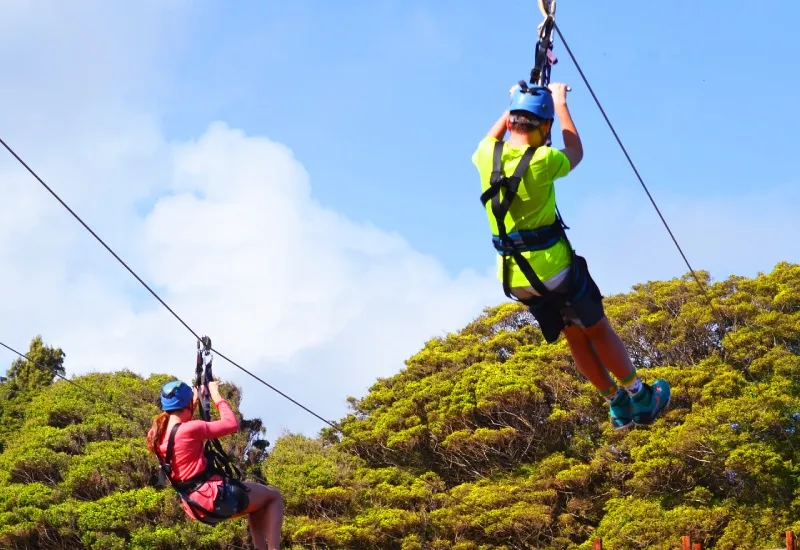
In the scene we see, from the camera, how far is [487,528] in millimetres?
18453

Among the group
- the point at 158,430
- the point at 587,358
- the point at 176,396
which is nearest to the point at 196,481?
the point at 158,430

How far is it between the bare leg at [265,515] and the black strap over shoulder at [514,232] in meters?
2.36

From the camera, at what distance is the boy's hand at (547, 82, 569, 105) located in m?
5.01

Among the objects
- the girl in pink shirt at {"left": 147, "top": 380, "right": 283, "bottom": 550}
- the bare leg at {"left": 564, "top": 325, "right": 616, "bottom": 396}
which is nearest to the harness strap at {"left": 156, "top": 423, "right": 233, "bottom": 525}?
the girl in pink shirt at {"left": 147, "top": 380, "right": 283, "bottom": 550}

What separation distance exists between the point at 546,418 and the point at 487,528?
2800 millimetres

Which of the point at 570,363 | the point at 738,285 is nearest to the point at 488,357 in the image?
the point at 570,363

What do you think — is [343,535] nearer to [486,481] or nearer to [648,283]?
[486,481]

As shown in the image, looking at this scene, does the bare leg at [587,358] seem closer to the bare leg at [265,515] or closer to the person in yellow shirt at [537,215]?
the person in yellow shirt at [537,215]

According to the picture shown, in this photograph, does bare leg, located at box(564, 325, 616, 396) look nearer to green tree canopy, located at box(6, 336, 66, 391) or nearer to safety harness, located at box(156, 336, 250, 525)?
safety harness, located at box(156, 336, 250, 525)

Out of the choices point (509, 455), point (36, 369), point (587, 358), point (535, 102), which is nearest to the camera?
point (535, 102)

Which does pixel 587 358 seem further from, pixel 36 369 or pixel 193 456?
pixel 36 369

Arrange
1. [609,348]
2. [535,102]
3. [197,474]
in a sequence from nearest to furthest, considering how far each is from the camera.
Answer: [535,102]
[609,348]
[197,474]

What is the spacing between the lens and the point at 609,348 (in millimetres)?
5312

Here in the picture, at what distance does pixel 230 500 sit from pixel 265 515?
0.27 meters
